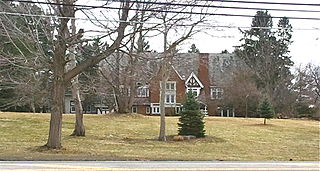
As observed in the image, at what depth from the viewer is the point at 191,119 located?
2991 centimetres

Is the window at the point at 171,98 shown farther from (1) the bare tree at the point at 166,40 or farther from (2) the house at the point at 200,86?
(1) the bare tree at the point at 166,40

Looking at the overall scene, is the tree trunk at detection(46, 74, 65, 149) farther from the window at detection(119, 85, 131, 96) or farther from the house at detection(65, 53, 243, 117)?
the house at detection(65, 53, 243, 117)

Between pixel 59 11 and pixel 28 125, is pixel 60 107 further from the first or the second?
pixel 28 125

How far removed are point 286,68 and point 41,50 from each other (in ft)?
175

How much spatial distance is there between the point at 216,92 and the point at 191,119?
34.8 m

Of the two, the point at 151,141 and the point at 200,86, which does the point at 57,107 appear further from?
the point at 200,86

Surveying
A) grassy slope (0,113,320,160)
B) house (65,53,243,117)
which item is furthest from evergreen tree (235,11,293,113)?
grassy slope (0,113,320,160)

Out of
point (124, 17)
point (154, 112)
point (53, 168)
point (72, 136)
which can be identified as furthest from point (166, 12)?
point (154, 112)

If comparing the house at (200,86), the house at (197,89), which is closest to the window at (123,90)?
the house at (197,89)

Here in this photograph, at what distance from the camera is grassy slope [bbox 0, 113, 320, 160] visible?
2116cm

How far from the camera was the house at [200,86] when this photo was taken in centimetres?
6203

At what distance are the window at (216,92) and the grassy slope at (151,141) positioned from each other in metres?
20.1

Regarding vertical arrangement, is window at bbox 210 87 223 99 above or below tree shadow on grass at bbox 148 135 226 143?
above

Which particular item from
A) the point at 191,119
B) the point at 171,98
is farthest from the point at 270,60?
the point at 191,119
